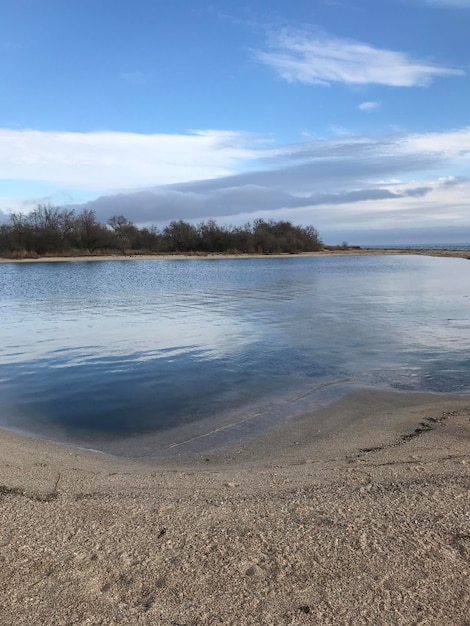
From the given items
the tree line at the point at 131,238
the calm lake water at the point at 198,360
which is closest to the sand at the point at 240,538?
the calm lake water at the point at 198,360

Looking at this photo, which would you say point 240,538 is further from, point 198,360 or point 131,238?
point 131,238

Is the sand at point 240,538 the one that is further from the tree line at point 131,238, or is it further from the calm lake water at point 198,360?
the tree line at point 131,238

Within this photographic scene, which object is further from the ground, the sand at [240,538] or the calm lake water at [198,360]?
the sand at [240,538]

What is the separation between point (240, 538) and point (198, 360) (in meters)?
8.85

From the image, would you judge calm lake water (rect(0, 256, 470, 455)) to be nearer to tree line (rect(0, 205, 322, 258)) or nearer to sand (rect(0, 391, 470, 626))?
sand (rect(0, 391, 470, 626))

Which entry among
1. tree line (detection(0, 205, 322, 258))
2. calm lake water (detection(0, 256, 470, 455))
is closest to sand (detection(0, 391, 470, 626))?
calm lake water (detection(0, 256, 470, 455))

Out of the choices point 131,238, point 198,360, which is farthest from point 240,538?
point 131,238

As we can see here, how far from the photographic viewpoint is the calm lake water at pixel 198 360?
8.92 m

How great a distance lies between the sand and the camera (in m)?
3.33

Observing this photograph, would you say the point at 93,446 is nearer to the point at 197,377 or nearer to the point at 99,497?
the point at 99,497

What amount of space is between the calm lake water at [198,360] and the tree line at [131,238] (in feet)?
213

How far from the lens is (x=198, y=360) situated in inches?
510

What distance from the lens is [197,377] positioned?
11328 millimetres

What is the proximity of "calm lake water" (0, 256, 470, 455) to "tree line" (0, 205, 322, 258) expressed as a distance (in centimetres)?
6501
